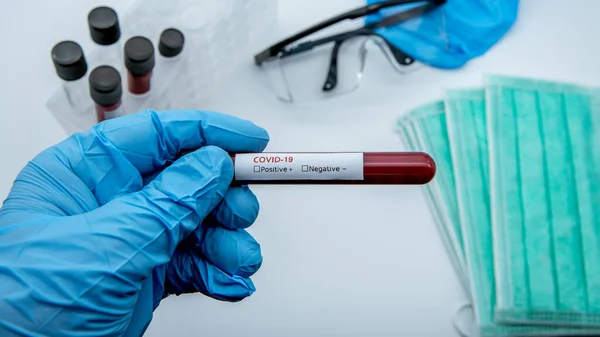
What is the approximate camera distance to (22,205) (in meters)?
0.74

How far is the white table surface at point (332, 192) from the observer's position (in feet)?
3.31

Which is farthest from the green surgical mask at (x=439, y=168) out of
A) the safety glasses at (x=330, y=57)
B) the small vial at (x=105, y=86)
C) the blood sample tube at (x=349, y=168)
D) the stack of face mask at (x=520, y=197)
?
the small vial at (x=105, y=86)

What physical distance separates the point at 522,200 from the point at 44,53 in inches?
30.7

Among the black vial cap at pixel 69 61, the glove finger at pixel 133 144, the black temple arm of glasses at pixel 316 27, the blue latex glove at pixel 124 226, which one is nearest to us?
the blue latex glove at pixel 124 226

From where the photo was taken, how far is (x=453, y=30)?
1206 mm

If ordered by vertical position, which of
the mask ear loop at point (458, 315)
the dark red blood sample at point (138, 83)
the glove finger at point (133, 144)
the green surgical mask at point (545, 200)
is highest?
the dark red blood sample at point (138, 83)

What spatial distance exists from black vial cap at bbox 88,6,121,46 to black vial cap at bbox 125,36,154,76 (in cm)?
3

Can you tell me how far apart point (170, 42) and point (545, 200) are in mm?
582

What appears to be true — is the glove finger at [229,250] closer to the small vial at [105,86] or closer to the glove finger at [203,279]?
the glove finger at [203,279]

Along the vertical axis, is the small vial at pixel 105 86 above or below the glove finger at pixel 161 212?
above

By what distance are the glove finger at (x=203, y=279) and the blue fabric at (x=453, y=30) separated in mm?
536

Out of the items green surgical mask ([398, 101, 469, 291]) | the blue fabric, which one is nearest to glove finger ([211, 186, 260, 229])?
green surgical mask ([398, 101, 469, 291])

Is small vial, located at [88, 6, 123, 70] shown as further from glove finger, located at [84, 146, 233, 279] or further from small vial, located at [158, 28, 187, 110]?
glove finger, located at [84, 146, 233, 279]

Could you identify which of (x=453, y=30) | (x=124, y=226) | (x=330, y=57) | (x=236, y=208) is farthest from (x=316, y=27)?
(x=124, y=226)
